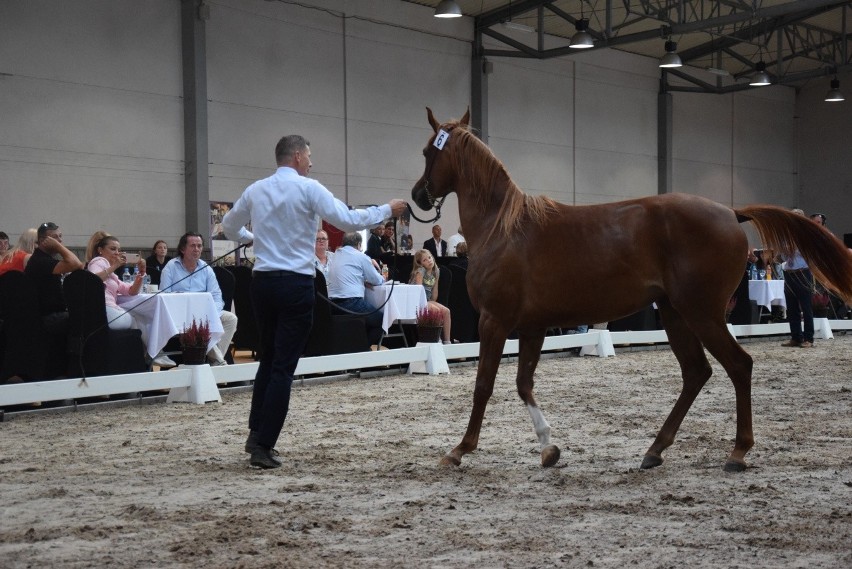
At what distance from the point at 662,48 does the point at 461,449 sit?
22756mm

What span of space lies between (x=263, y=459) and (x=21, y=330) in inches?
118

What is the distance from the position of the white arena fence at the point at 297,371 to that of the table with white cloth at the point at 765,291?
2.86 m

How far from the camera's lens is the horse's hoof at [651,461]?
16.2 ft

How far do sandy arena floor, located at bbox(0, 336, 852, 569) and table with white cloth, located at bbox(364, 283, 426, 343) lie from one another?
2.37 metres

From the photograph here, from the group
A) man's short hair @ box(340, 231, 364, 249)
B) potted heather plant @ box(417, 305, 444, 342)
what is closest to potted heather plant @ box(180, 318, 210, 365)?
man's short hair @ box(340, 231, 364, 249)

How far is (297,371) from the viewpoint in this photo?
8.64 meters

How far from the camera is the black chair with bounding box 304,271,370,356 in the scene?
9.23m

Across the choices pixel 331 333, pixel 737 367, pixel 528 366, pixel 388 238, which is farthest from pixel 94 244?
pixel 388 238

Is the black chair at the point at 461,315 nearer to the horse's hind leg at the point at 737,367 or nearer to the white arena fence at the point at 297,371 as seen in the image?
the white arena fence at the point at 297,371

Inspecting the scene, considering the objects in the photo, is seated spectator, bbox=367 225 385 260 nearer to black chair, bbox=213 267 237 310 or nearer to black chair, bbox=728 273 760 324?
black chair, bbox=213 267 237 310

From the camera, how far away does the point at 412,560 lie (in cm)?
327

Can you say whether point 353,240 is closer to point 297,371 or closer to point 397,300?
point 397,300

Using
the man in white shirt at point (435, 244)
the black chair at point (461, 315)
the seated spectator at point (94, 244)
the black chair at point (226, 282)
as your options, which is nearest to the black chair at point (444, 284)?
the black chair at point (461, 315)

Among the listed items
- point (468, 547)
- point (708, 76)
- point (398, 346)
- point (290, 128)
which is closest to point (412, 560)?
point (468, 547)
